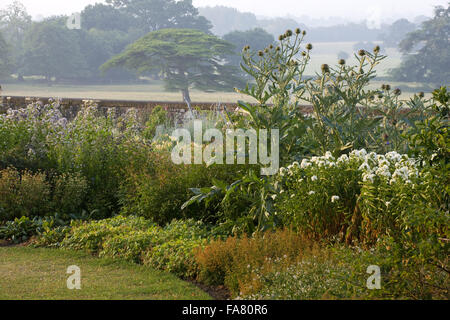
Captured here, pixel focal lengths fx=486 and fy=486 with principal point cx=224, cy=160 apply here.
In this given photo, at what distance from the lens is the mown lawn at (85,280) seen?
3209 mm

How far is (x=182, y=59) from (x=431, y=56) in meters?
15.6

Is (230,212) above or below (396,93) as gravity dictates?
below

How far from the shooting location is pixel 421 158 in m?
3.12

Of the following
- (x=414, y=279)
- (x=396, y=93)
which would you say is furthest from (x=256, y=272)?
(x=396, y=93)

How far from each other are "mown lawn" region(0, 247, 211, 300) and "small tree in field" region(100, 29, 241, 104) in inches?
1072

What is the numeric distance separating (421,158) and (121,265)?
240 cm

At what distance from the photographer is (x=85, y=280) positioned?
351 cm

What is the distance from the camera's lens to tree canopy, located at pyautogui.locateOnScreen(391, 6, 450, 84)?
28.9m

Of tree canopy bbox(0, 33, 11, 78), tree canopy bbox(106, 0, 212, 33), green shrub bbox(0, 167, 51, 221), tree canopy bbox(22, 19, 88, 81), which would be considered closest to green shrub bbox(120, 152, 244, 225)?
green shrub bbox(0, 167, 51, 221)

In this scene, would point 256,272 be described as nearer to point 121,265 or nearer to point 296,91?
point 121,265

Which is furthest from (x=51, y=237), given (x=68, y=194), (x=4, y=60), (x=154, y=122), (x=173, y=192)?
(x=4, y=60)

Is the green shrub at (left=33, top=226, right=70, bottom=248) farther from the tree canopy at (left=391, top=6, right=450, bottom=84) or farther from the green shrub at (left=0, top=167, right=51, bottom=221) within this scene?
the tree canopy at (left=391, top=6, right=450, bottom=84)

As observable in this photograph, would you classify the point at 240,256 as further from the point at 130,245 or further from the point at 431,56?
the point at 431,56
